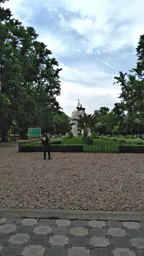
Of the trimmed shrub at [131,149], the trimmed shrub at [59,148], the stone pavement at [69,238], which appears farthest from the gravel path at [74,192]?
the trimmed shrub at [59,148]

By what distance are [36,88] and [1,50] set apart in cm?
1174

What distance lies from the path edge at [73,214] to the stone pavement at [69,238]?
0.45ft

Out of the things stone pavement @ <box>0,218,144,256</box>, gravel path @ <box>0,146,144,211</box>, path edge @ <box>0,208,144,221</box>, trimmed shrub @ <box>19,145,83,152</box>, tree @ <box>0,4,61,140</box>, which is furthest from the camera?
tree @ <box>0,4,61,140</box>

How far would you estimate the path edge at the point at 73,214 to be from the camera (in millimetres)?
3721

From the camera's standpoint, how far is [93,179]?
6926 millimetres

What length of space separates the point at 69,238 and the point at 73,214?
870 millimetres

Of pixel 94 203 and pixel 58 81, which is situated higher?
pixel 58 81

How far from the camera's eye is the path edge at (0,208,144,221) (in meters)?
3.72

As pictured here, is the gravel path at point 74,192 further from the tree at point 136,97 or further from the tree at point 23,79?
the tree at point 136,97

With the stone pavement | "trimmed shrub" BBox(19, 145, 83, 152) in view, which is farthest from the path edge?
"trimmed shrub" BBox(19, 145, 83, 152)

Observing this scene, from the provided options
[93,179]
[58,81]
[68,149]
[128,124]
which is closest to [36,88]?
[58,81]

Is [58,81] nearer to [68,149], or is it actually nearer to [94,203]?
[68,149]

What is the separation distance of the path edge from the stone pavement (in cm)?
14

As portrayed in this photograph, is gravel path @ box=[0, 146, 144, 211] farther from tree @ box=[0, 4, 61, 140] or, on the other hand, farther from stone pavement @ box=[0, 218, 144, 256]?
tree @ box=[0, 4, 61, 140]
